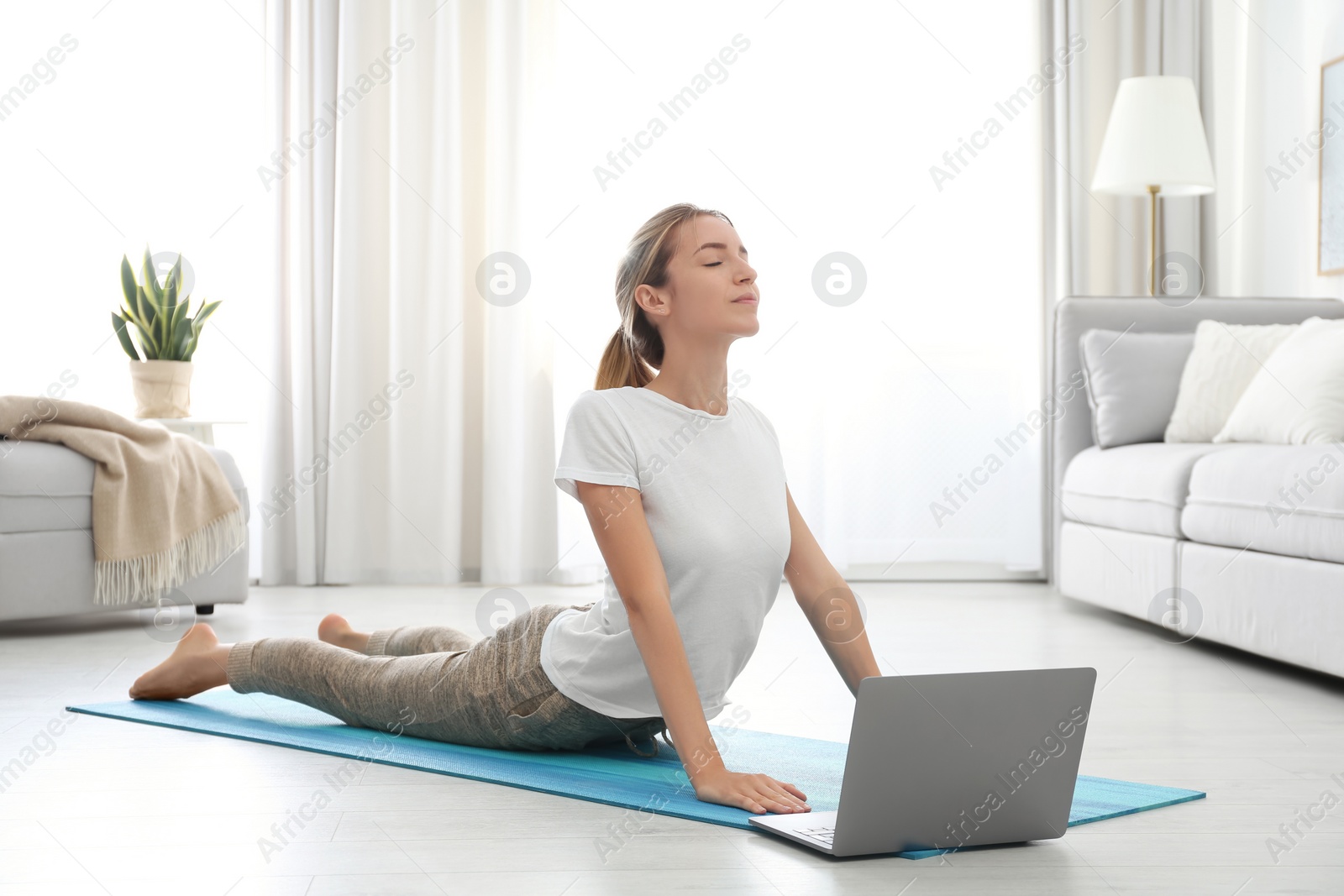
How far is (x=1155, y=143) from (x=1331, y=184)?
20.2 inches

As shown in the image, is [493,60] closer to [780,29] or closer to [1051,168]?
[780,29]

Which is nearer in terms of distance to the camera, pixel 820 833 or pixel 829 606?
pixel 820 833

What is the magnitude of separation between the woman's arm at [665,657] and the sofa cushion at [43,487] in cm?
199

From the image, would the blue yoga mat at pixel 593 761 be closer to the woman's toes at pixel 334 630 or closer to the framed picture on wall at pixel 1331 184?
the woman's toes at pixel 334 630

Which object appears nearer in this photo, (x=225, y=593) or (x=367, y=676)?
(x=367, y=676)

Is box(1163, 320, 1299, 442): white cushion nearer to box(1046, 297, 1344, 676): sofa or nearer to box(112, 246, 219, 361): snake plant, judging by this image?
box(1046, 297, 1344, 676): sofa

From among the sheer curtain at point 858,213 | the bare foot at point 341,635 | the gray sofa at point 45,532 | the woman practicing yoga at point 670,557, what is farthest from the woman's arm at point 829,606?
the sheer curtain at point 858,213

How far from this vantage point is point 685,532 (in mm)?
1519

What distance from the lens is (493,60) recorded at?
4.16 meters

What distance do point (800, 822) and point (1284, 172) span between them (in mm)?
3388

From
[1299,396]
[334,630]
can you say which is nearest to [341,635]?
[334,630]

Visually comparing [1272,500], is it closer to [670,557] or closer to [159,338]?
[670,557]

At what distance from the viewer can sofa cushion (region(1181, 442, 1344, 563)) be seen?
7.29ft

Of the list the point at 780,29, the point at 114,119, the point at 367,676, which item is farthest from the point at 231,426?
the point at 367,676
